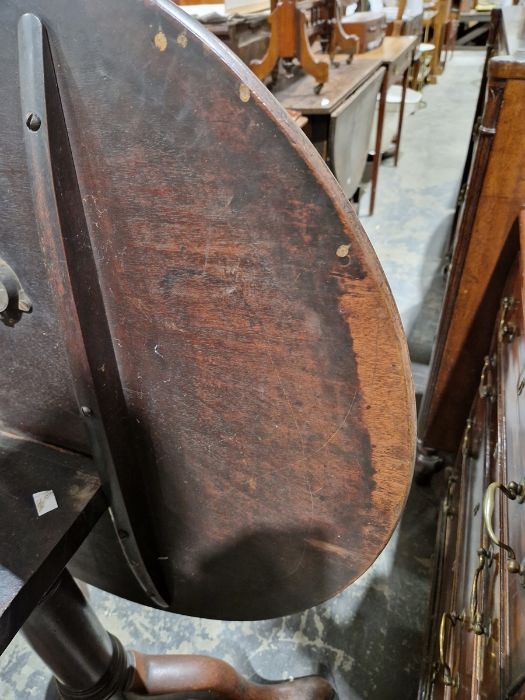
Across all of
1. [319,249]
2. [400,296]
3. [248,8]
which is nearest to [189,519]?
[319,249]

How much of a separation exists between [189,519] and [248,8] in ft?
8.63

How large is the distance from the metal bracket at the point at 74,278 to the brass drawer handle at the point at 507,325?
68 centimetres

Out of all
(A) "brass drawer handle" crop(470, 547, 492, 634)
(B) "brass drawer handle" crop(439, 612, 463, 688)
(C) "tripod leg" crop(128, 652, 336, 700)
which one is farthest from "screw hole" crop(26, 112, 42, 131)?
(C) "tripod leg" crop(128, 652, 336, 700)

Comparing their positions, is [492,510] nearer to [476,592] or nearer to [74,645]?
[476,592]

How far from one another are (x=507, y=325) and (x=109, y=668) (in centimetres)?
99

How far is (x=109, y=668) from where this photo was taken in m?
0.95

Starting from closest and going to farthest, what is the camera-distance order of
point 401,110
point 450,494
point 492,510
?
point 492,510, point 450,494, point 401,110

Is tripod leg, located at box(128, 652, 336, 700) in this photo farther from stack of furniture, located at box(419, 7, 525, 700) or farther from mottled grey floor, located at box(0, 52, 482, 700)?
stack of furniture, located at box(419, 7, 525, 700)

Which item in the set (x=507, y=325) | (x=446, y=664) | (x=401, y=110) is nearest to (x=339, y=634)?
(x=446, y=664)

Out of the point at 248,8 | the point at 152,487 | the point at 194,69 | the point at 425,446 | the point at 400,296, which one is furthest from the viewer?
the point at 400,296

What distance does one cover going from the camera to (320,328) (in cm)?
45

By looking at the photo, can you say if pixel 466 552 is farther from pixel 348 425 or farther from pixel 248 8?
pixel 248 8

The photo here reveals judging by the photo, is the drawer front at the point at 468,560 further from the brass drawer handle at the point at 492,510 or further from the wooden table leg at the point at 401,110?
the wooden table leg at the point at 401,110

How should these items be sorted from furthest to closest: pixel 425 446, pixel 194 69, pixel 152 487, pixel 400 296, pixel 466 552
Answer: pixel 400 296
pixel 425 446
pixel 466 552
pixel 152 487
pixel 194 69
